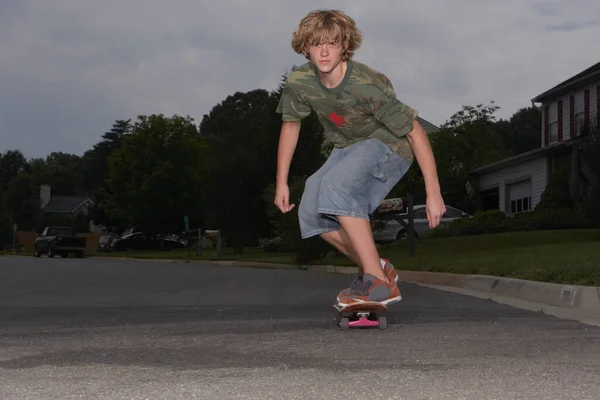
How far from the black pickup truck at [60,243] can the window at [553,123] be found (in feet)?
76.8

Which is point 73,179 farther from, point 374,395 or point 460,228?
point 374,395

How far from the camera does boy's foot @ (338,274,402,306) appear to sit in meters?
5.45

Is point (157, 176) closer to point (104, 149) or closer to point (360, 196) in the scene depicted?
point (360, 196)

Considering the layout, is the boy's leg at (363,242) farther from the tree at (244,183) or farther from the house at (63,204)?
the house at (63,204)

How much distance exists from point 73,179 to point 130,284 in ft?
449

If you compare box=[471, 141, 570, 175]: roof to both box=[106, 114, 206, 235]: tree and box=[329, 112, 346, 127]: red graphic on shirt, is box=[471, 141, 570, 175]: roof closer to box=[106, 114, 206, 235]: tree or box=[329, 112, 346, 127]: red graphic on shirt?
box=[106, 114, 206, 235]: tree

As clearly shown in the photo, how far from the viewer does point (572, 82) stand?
110ft

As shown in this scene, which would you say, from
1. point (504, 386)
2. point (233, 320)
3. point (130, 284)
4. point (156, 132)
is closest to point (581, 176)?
point (130, 284)

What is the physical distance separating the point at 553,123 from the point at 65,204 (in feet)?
315

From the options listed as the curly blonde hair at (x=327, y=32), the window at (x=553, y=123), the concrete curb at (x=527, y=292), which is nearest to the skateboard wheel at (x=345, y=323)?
the curly blonde hair at (x=327, y=32)

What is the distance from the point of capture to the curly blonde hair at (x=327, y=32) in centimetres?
546

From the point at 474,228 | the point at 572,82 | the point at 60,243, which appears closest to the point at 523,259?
the point at 474,228

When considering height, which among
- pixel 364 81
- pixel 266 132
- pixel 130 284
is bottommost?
pixel 130 284

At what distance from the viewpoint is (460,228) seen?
28797 millimetres
